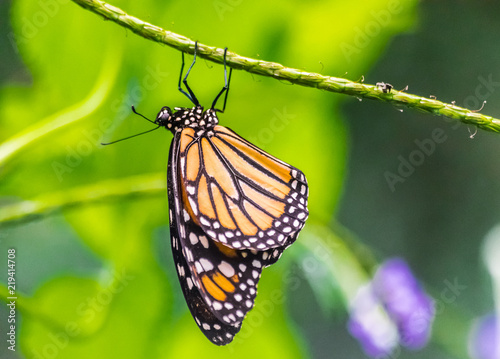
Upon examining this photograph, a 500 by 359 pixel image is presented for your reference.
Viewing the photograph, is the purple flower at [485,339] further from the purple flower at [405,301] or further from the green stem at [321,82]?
the green stem at [321,82]

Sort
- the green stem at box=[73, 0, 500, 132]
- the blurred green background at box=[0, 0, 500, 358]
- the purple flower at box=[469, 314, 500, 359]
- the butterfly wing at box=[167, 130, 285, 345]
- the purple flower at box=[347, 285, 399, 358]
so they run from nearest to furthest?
the green stem at box=[73, 0, 500, 132], the butterfly wing at box=[167, 130, 285, 345], the blurred green background at box=[0, 0, 500, 358], the purple flower at box=[347, 285, 399, 358], the purple flower at box=[469, 314, 500, 359]

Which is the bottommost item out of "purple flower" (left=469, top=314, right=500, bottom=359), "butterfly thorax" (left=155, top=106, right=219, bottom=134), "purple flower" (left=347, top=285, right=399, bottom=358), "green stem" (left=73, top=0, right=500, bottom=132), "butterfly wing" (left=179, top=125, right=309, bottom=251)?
"purple flower" (left=347, top=285, right=399, bottom=358)

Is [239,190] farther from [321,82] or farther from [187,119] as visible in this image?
[321,82]

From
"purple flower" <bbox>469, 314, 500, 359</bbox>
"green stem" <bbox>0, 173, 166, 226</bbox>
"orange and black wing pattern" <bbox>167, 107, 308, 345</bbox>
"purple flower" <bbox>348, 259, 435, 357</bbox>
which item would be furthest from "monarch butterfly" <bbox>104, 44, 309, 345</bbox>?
"purple flower" <bbox>469, 314, 500, 359</bbox>

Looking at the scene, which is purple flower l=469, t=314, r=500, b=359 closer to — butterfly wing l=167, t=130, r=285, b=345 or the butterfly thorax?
butterfly wing l=167, t=130, r=285, b=345


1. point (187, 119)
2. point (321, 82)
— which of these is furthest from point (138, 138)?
point (321, 82)

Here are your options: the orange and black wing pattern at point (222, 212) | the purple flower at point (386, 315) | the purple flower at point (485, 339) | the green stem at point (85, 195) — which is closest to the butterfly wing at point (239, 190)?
the orange and black wing pattern at point (222, 212)
